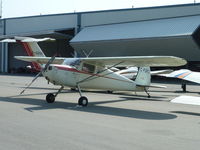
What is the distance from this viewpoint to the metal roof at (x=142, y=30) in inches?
1330

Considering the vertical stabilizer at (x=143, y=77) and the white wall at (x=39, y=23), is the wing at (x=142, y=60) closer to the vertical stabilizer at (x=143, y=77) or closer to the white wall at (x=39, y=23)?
the vertical stabilizer at (x=143, y=77)

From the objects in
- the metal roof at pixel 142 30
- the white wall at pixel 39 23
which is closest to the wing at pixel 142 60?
the metal roof at pixel 142 30

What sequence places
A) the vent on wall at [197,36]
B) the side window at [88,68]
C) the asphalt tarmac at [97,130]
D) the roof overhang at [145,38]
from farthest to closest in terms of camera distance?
the roof overhang at [145,38] → the vent on wall at [197,36] → the side window at [88,68] → the asphalt tarmac at [97,130]

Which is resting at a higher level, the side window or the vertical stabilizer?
the side window

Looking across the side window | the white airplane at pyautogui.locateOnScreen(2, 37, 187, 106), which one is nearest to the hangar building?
the white airplane at pyautogui.locateOnScreen(2, 37, 187, 106)

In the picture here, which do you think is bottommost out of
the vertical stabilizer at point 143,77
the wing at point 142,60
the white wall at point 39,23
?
the vertical stabilizer at point 143,77

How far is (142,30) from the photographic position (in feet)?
122

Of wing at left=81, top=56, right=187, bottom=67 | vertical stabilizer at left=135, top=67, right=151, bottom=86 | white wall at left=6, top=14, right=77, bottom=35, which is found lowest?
vertical stabilizer at left=135, top=67, right=151, bottom=86

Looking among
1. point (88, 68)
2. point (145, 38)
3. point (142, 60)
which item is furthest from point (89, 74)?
point (145, 38)

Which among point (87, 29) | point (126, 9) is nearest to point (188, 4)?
point (126, 9)

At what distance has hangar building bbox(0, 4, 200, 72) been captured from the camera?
3438 centimetres

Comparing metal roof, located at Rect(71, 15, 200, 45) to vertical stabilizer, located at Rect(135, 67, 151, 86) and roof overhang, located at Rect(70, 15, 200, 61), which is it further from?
vertical stabilizer, located at Rect(135, 67, 151, 86)

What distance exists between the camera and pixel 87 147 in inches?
226

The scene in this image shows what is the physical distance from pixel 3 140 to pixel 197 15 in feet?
105
